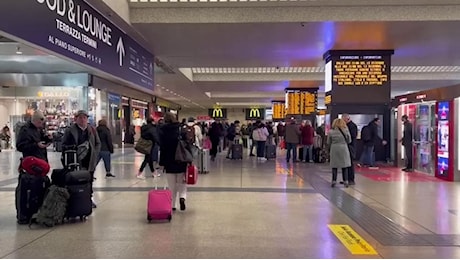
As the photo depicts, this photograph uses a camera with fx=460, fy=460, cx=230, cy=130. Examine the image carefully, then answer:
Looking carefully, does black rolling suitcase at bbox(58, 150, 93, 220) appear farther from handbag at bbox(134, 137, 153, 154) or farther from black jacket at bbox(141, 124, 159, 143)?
black jacket at bbox(141, 124, 159, 143)

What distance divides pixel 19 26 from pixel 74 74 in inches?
708

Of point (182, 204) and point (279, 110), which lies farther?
point (279, 110)

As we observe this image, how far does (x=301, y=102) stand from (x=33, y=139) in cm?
2132

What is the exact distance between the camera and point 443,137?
11945mm

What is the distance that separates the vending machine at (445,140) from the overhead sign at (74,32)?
25.3 feet

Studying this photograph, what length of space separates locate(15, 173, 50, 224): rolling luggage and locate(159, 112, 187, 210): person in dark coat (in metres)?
1.88

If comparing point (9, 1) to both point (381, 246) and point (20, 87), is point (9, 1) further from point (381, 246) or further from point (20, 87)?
point (20, 87)

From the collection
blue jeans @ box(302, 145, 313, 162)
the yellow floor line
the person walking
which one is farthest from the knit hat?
blue jeans @ box(302, 145, 313, 162)

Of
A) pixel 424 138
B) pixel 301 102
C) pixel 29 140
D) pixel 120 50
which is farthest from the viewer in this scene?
pixel 301 102

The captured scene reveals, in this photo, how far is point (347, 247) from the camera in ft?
17.2

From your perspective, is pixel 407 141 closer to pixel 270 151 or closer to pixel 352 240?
pixel 270 151

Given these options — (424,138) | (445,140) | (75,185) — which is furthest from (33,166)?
(424,138)

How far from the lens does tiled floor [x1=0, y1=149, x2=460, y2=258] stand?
16.6 ft

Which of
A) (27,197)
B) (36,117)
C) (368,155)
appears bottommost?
(27,197)
